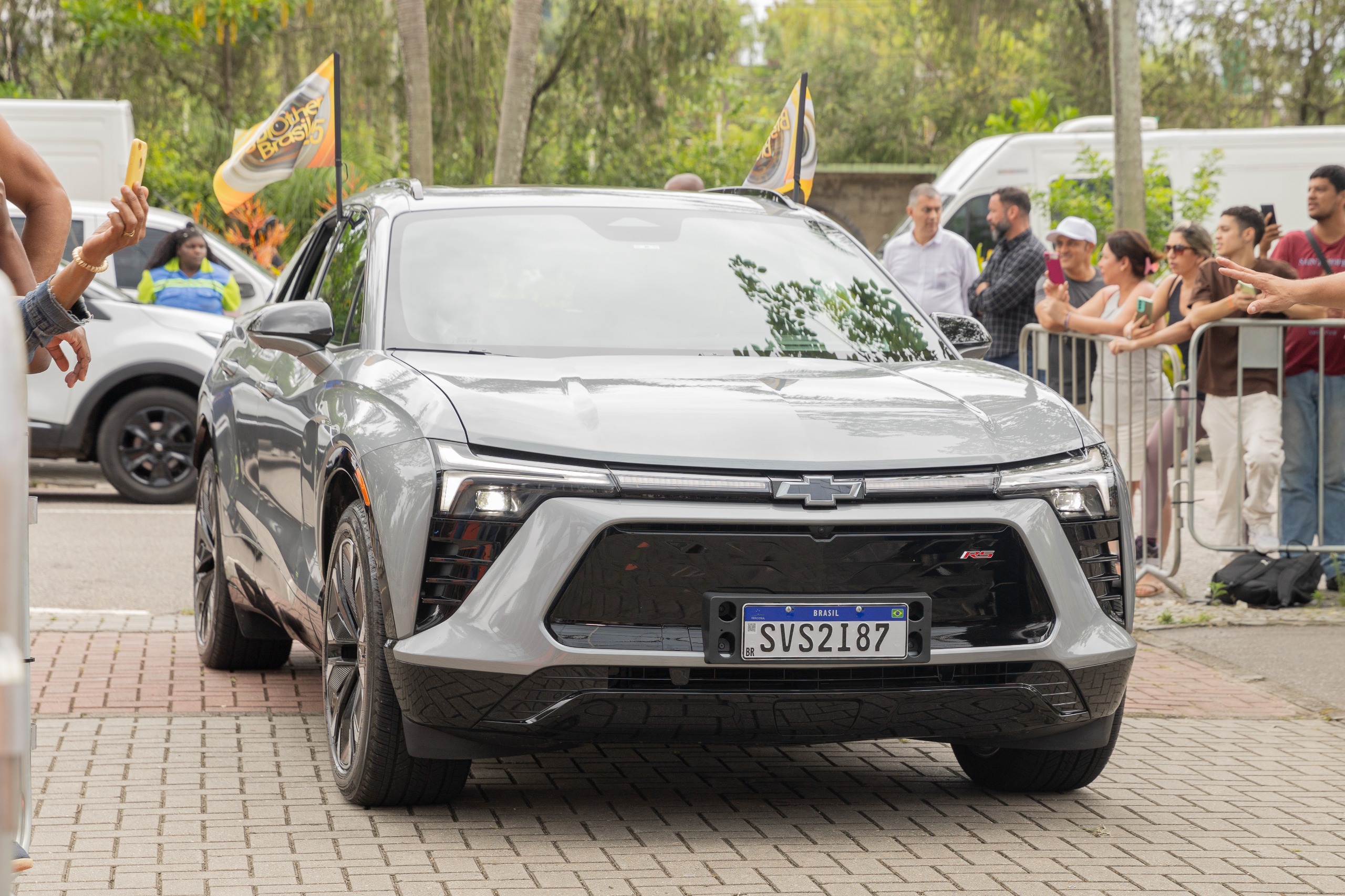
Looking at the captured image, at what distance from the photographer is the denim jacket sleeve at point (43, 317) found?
359 centimetres

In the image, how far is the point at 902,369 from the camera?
526cm

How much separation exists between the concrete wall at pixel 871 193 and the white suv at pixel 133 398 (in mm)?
20144

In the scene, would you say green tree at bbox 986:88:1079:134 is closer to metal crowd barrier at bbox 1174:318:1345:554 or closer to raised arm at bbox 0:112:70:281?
metal crowd barrier at bbox 1174:318:1345:554

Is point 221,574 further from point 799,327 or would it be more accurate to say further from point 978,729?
point 978,729

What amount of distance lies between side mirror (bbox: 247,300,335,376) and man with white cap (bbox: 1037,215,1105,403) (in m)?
4.94

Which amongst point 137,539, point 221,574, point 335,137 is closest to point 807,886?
point 221,574

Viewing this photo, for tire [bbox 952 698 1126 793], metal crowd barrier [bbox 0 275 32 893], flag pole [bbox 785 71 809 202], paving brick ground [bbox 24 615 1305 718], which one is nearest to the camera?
metal crowd barrier [bbox 0 275 32 893]

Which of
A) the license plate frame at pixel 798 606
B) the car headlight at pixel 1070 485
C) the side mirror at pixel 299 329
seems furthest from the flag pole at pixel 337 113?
the car headlight at pixel 1070 485

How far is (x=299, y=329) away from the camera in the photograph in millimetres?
5312

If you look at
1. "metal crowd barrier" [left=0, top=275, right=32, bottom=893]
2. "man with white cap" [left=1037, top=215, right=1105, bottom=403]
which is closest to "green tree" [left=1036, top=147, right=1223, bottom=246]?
"man with white cap" [left=1037, top=215, right=1105, bottom=403]

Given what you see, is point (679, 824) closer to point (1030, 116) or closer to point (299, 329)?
point (299, 329)

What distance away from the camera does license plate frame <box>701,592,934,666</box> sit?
4.26m

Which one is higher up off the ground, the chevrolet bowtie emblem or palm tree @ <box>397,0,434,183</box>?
palm tree @ <box>397,0,434,183</box>

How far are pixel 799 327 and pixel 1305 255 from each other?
4.33m
